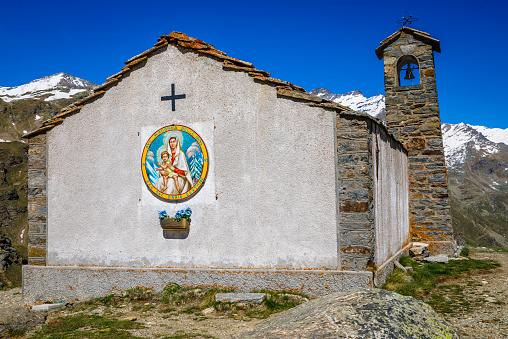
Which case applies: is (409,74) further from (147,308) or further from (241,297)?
(147,308)

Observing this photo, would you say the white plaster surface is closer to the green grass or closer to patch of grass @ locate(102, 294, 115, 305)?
patch of grass @ locate(102, 294, 115, 305)

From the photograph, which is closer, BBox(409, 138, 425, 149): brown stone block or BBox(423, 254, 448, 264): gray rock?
BBox(423, 254, 448, 264): gray rock

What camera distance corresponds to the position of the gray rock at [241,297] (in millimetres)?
7712

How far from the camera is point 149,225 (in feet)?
29.7

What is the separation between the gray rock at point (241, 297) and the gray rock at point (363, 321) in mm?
3397

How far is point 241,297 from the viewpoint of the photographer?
782cm

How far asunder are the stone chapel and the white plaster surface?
0.07ft

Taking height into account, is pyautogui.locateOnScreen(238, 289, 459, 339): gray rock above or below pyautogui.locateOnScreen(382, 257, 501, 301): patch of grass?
above

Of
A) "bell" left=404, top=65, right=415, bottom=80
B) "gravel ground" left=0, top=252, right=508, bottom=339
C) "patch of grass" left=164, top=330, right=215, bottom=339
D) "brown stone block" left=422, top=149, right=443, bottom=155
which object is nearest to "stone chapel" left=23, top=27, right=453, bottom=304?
"gravel ground" left=0, top=252, right=508, bottom=339

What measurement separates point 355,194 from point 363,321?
14.0 ft

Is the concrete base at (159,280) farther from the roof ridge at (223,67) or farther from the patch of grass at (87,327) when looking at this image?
the roof ridge at (223,67)

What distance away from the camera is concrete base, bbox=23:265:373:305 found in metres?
7.79

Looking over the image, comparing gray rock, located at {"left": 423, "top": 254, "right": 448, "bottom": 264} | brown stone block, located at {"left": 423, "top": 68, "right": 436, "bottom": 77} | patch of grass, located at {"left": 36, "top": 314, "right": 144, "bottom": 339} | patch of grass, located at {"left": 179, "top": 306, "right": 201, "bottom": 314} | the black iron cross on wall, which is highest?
brown stone block, located at {"left": 423, "top": 68, "right": 436, "bottom": 77}

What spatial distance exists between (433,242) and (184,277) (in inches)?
340
